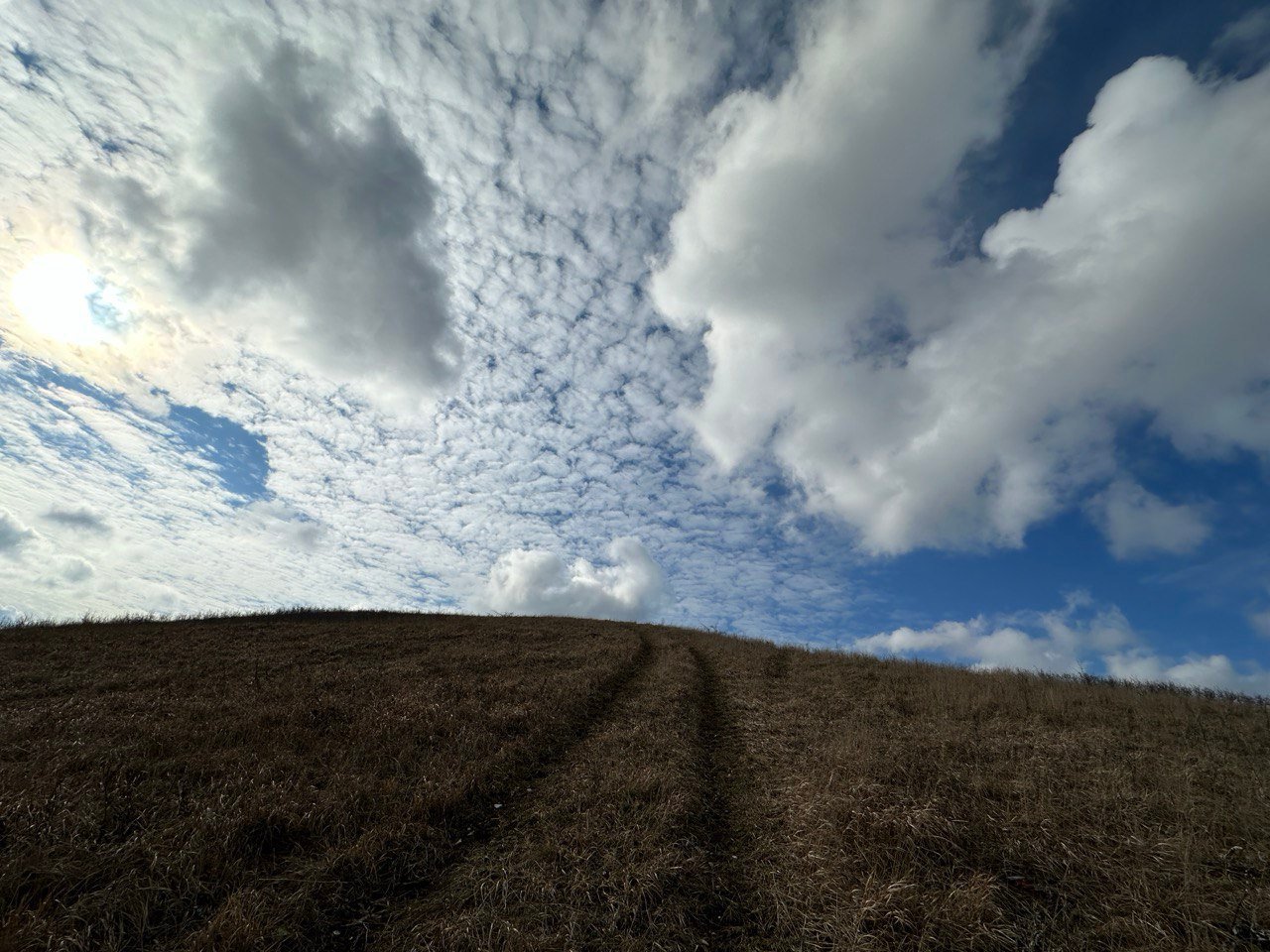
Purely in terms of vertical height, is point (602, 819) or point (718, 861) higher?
point (602, 819)

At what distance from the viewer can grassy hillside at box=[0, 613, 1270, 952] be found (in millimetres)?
6730

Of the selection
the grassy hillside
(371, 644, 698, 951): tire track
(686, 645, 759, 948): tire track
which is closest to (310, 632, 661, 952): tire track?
the grassy hillside

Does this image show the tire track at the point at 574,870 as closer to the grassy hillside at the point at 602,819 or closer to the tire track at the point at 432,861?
the grassy hillside at the point at 602,819

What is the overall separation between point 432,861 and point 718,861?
14.3ft

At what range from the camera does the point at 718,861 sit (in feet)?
28.1

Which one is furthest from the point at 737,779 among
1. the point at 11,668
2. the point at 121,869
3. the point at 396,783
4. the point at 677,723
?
the point at 11,668

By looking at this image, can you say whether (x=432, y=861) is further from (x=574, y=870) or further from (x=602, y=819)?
(x=602, y=819)

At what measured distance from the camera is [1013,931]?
6.82 metres

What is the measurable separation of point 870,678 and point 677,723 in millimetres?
11417

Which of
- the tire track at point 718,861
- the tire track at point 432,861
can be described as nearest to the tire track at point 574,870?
the tire track at point 432,861

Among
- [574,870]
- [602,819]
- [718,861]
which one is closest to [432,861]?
[574,870]

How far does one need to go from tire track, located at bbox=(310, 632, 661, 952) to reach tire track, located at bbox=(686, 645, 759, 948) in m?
3.32

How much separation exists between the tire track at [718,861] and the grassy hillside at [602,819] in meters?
0.05

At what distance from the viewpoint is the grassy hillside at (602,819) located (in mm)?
6730
